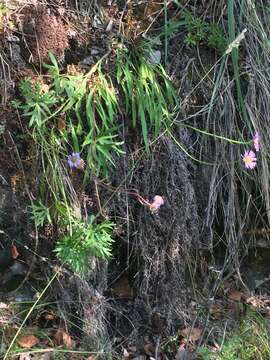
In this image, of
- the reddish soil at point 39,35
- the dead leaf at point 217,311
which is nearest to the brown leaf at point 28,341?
the dead leaf at point 217,311

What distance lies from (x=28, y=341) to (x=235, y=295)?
1032 mm

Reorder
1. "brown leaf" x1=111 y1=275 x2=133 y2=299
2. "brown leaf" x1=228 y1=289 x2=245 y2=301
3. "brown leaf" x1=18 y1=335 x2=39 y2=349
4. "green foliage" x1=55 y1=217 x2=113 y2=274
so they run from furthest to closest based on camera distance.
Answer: "brown leaf" x1=228 y1=289 x2=245 y2=301, "brown leaf" x1=111 y1=275 x2=133 y2=299, "brown leaf" x1=18 y1=335 x2=39 y2=349, "green foliage" x1=55 y1=217 x2=113 y2=274

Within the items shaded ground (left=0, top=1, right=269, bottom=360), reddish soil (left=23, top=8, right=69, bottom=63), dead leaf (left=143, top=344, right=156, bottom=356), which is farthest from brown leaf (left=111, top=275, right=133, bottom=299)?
reddish soil (left=23, top=8, right=69, bottom=63)

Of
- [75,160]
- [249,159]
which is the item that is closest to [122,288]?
[75,160]

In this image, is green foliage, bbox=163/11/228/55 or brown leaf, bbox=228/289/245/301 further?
brown leaf, bbox=228/289/245/301

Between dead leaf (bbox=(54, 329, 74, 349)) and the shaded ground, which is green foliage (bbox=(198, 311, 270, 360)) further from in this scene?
dead leaf (bbox=(54, 329, 74, 349))

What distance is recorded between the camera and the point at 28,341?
229 centimetres

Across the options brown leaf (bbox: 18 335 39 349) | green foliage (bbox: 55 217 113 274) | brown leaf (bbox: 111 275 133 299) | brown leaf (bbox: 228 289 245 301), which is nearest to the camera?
green foliage (bbox: 55 217 113 274)

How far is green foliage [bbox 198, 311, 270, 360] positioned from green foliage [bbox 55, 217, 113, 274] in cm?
68

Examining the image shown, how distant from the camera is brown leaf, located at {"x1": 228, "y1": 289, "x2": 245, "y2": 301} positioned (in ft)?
9.00

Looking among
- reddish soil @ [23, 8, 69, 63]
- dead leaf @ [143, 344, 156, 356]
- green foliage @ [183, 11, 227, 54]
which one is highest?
reddish soil @ [23, 8, 69, 63]

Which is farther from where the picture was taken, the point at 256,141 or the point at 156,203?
the point at 256,141

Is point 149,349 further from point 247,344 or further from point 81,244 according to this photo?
point 81,244

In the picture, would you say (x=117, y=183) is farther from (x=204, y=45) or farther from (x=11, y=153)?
(x=204, y=45)
